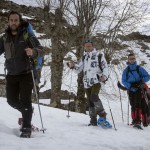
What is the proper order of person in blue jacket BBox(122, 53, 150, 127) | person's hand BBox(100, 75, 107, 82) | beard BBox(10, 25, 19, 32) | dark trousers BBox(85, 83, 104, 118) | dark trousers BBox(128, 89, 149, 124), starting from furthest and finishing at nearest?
dark trousers BBox(128, 89, 149, 124) → person in blue jacket BBox(122, 53, 150, 127) → dark trousers BBox(85, 83, 104, 118) → person's hand BBox(100, 75, 107, 82) → beard BBox(10, 25, 19, 32)

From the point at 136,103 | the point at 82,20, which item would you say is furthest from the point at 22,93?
the point at 82,20

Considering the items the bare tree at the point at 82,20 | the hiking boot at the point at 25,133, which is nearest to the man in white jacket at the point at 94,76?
the hiking boot at the point at 25,133

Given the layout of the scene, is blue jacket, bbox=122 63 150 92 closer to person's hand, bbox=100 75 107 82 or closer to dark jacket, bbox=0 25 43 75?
person's hand, bbox=100 75 107 82

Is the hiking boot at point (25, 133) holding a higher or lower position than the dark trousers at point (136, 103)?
higher

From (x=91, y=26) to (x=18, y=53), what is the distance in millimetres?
10895

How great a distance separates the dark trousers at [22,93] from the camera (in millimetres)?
5023

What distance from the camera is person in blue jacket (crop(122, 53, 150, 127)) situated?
8.37 metres

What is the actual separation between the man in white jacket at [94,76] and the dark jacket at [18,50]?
233 cm

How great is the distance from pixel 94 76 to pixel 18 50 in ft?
8.41

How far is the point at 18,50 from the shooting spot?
5.02 metres

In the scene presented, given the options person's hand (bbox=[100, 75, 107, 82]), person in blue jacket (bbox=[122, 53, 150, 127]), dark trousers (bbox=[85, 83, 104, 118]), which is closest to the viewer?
person's hand (bbox=[100, 75, 107, 82])

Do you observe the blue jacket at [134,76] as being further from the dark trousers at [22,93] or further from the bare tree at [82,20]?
the bare tree at [82,20]

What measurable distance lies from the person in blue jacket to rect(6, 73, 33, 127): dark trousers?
3.97 meters

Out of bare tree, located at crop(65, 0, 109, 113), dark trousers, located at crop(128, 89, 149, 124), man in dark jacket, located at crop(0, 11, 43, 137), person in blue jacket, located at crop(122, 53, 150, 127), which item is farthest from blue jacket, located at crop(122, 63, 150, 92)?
bare tree, located at crop(65, 0, 109, 113)
